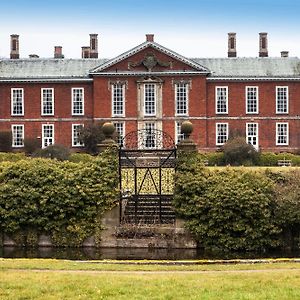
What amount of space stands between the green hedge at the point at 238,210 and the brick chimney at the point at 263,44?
36653 mm

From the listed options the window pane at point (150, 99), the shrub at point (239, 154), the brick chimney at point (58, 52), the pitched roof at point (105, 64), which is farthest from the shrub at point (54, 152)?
the brick chimney at point (58, 52)

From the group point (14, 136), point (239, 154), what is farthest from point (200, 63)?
point (14, 136)

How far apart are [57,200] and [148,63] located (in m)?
32.9

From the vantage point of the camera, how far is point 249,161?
1896 inches

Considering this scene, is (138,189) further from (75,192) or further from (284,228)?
(284,228)

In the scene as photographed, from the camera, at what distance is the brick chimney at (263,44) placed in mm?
59156

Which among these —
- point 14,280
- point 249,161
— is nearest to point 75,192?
point 14,280

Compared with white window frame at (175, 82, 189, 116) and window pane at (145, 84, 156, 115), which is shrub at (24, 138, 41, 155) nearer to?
window pane at (145, 84, 156, 115)

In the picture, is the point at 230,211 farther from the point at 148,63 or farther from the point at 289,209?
the point at 148,63

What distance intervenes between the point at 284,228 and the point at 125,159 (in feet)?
20.8

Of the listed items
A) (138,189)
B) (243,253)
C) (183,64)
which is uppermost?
(183,64)

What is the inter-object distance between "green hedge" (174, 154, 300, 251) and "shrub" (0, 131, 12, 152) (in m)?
33.8

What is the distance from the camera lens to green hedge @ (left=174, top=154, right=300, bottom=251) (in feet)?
74.3

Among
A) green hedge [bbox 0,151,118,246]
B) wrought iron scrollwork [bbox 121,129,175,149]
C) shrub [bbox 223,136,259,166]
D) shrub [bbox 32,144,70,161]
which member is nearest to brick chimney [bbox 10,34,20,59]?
shrub [bbox 32,144,70,161]
